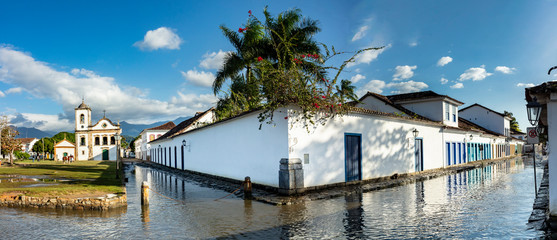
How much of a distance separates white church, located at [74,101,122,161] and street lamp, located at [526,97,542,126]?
70.6 m

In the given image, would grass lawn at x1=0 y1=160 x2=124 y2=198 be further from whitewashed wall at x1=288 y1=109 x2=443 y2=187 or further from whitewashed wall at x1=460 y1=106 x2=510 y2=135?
whitewashed wall at x1=460 y1=106 x2=510 y2=135

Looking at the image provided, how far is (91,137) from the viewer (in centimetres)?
6750

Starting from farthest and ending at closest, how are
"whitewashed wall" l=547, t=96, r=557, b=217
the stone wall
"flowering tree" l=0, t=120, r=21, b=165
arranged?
"flowering tree" l=0, t=120, r=21, b=165 < the stone wall < "whitewashed wall" l=547, t=96, r=557, b=217

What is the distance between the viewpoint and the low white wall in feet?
38.8

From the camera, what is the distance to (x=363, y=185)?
44.0 feet

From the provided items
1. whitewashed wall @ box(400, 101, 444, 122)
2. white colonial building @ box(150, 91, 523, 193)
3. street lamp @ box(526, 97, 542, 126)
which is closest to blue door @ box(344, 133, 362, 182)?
white colonial building @ box(150, 91, 523, 193)

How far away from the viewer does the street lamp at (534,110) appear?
677 centimetres

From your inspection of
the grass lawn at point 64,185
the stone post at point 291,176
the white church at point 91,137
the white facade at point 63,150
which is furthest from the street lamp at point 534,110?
the white facade at point 63,150

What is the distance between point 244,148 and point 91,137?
2535 inches

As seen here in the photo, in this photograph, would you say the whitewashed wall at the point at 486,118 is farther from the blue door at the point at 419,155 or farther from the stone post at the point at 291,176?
the stone post at the point at 291,176

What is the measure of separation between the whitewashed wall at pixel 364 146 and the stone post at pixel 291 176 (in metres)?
0.26

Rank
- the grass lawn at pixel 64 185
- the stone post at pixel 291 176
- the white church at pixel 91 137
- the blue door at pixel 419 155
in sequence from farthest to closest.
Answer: the white church at pixel 91 137 < the blue door at pixel 419 155 < the stone post at pixel 291 176 < the grass lawn at pixel 64 185

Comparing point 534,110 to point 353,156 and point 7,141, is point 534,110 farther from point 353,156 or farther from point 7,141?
point 7,141

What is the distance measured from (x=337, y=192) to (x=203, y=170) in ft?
35.8
